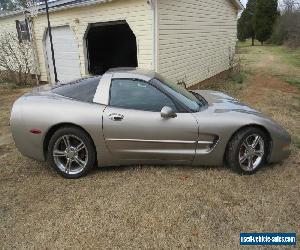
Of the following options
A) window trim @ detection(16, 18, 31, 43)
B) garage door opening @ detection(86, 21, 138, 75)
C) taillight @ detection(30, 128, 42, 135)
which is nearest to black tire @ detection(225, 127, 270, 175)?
taillight @ detection(30, 128, 42, 135)

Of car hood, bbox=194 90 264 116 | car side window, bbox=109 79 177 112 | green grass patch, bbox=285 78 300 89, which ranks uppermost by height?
car side window, bbox=109 79 177 112

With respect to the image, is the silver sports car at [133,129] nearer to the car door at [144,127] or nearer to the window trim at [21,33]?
the car door at [144,127]

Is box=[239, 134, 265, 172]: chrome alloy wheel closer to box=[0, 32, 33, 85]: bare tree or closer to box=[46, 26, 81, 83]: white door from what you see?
box=[46, 26, 81, 83]: white door

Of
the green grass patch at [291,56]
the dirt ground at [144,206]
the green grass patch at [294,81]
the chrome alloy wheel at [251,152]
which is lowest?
the green grass patch at [291,56]

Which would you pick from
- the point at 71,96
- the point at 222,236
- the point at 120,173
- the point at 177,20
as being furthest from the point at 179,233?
the point at 177,20

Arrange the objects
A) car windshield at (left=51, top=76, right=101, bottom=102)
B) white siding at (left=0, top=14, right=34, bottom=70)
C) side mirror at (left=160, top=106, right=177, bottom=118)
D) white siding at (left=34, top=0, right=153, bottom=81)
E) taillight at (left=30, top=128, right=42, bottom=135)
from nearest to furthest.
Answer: side mirror at (left=160, top=106, right=177, bottom=118)
taillight at (left=30, top=128, right=42, bottom=135)
car windshield at (left=51, top=76, right=101, bottom=102)
white siding at (left=34, top=0, right=153, bottom=81)
white siding at (left=0, top=14, right=34, bottom=70)

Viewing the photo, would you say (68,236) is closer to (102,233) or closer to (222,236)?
(102,233)

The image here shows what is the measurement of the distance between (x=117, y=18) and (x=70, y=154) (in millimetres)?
6073

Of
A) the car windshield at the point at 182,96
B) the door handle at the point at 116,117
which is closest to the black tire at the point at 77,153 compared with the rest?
the door handle at the point at 116,117

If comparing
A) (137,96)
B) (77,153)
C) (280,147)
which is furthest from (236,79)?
(77,153)

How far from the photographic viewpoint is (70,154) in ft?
14.5

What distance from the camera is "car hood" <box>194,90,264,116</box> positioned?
4.62 meters

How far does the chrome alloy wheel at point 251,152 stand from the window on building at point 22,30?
1244 centimetres

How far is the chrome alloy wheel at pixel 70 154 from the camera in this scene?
14.4ft
